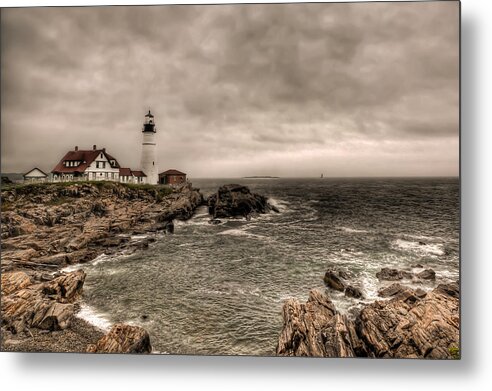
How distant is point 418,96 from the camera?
510cm

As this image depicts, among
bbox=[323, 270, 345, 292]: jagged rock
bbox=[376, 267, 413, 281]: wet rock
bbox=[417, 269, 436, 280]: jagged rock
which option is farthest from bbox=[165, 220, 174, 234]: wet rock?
bbox=[417, 269, 436, 280]: jagged rock

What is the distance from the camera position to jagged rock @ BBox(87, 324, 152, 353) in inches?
190

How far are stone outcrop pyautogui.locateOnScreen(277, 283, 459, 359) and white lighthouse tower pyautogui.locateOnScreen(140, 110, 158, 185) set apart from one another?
3.94m

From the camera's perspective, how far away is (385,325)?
468cm

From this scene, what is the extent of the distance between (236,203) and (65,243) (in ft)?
11.7

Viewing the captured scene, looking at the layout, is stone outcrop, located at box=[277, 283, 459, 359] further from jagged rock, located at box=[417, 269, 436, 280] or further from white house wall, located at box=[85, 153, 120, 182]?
white house wall, located at box=[85, 153, 120, 182]

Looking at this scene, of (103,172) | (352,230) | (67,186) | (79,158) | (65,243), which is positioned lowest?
(65,243)

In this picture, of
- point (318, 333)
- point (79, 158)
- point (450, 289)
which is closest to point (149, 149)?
point (79, 158)

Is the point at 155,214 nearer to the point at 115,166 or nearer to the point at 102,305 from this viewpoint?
the point at 115,166

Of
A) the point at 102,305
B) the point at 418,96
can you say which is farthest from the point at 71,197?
the point at 418,96

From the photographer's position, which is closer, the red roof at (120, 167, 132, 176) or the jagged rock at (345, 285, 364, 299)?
the jagged rock at (345, 285, 364, 299)

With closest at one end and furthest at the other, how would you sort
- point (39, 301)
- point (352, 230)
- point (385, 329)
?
point (385, 329) < point (39, 301) < point (352, 230)

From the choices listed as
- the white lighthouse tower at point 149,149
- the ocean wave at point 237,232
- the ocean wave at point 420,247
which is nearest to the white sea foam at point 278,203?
the ocean wave at point 237,232

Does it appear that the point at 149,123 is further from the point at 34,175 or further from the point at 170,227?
the point at 34,175
